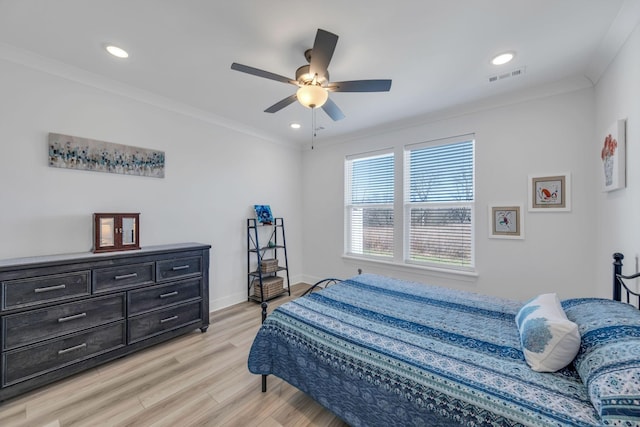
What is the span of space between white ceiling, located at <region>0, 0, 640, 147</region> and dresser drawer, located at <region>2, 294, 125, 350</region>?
6.97 ft

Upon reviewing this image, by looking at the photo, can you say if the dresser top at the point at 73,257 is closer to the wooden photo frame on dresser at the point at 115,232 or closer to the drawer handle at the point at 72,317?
the wooden photo frame on dresser at the point at 115,232

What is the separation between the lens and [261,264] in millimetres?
3953

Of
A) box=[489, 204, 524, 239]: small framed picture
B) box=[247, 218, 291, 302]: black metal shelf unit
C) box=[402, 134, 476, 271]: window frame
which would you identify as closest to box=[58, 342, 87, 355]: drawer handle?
box=[247, 218, 291, 302]: black metal shelf unit

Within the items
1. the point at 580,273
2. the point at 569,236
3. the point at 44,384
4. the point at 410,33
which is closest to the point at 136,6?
the point at 410,33

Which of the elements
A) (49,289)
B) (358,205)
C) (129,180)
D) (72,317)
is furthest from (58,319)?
(358,205)

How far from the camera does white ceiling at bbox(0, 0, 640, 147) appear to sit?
1.69 m

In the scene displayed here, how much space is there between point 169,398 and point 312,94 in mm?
2563

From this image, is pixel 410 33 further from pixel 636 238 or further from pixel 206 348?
pixel 206 348

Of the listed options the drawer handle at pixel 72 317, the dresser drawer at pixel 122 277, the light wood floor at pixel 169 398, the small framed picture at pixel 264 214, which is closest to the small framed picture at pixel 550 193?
the light wood floor at pixel 169 398

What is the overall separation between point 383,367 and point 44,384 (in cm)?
264

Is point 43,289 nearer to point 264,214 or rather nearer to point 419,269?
point 264,214

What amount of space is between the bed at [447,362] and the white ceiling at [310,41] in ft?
5.82

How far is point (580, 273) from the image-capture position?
2.62 m

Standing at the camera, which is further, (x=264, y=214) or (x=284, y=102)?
(x=264, y=214)
